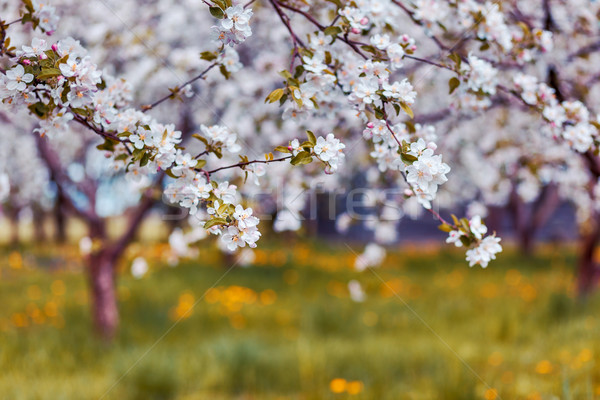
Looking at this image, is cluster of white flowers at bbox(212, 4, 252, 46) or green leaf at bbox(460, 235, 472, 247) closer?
cluster of white flowers at bbox(212, 4, 252, 46)

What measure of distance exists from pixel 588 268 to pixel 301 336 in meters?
3.61

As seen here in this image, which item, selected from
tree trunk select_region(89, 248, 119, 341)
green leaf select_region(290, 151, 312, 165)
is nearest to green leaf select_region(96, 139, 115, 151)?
green leaf select_region(290, 151, 312, 165)

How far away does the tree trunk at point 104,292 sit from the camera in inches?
186

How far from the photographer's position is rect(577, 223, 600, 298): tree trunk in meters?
5.84

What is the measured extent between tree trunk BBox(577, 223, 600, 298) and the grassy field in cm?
16

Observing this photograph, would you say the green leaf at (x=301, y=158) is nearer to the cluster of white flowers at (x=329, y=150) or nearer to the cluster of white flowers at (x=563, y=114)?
the cluster of white flowers at (x=329, y=150)

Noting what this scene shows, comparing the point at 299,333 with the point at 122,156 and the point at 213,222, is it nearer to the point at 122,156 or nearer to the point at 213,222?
the point at 122,156

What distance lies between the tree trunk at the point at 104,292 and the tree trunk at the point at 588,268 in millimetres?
5046

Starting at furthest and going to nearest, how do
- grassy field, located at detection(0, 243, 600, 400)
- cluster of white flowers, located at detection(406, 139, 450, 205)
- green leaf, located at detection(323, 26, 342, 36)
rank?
grassy field, located at detection(0, 243, 600, 400)
green leaf, located at detection(323, 26, 342, 36)
cluster of white flowers, located at detection(406, 139, 450, 205)

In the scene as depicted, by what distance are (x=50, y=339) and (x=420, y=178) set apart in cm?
439

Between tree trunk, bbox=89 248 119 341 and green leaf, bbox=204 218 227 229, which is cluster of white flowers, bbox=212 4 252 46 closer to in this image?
green leaf, bbox=204 218 227 229

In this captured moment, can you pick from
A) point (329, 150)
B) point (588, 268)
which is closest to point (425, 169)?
point (329, 150)

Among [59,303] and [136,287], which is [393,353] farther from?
[59,303]

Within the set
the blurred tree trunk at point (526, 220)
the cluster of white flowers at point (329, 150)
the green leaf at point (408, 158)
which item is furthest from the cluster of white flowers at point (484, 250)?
the blurred tree trunk at point (526, 220)
